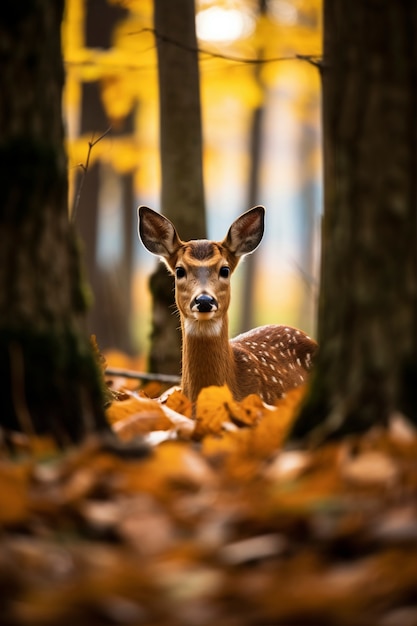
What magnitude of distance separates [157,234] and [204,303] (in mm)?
837

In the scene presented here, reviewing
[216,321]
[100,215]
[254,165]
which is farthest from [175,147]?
[254,165]

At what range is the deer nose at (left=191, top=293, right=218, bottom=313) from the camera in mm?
6258

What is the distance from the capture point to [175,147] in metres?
7.35

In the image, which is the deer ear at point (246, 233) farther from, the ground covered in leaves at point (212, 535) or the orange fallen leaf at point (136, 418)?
the ground covered in leaves at point (212, 535)

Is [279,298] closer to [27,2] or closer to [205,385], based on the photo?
[205,385]

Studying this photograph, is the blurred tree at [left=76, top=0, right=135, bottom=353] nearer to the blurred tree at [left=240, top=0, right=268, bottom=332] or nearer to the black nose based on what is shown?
the blurred tree at [left=240, top=0, right=268, bottom=332]

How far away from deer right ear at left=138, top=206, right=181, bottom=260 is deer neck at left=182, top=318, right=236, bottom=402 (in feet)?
2.04

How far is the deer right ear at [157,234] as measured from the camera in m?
6.75

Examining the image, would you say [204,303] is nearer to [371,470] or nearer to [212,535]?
[371,470]

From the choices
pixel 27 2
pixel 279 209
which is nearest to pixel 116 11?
pixel 27 2

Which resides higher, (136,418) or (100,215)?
(100,215)

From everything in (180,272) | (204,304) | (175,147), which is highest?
(175,147)

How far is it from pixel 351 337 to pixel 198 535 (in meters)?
1.02

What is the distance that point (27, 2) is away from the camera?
135 inches
